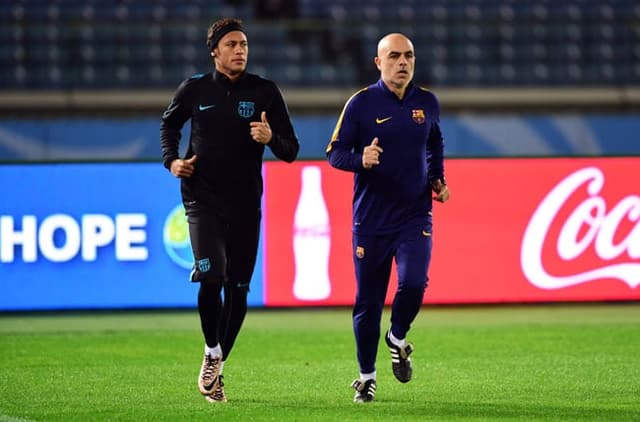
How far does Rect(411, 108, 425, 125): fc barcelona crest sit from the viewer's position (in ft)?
24.9

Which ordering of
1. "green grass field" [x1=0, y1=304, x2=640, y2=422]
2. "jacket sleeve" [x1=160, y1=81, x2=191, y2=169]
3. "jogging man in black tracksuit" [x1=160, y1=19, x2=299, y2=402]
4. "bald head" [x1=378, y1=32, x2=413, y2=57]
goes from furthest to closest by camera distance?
1. "jacket sleeve" [x1=160, y1=81, x2=191, y2=169]
2. "jogging man in black tracksuit" [x1=160, y1=19, x2=299, y2=402]
3. "bald head" [x1=378, y1=32, x2=413, y2=57]
4. "green grass field" [x1=0, y1=304, x2=640, y2=422]

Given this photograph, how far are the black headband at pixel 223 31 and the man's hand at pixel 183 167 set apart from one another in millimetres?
629

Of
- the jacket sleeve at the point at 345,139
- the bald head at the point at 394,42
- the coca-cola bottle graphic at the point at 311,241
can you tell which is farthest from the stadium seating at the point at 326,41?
the bald head at the point at 394,42

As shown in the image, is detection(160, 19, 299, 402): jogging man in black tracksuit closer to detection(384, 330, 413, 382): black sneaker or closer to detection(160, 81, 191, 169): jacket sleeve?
detection(160, 81, 191, 169): jacket sleeve

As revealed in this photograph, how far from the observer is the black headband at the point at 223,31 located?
7.61 metres

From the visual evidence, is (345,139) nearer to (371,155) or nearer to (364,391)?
(371,155)

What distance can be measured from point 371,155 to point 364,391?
127 centimetres

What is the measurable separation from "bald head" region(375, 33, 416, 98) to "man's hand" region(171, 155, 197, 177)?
3.66 feet

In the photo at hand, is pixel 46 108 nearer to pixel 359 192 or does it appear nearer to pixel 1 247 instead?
pixel 1 247

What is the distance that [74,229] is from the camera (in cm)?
1227

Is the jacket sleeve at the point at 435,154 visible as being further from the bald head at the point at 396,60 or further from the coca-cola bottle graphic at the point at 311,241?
the coca-cola bottle graphic at the point at 311,241

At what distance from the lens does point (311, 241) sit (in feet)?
41.2

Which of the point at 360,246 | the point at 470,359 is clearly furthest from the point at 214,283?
the point at 470,359

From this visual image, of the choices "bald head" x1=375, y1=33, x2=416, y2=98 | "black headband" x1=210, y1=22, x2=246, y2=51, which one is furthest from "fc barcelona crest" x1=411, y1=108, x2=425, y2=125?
"black headband" x1=210, y1=22, x2=246, y2=51
